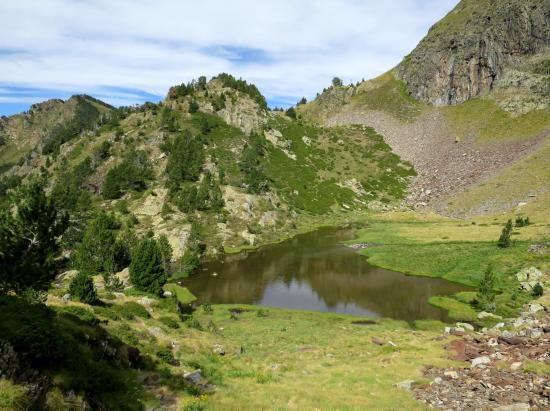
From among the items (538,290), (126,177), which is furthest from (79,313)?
(126,177)

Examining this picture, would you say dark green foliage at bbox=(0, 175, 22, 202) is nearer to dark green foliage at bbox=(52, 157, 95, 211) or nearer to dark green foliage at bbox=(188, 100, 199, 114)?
dark green foliage at bbox=(52, 157, 95, 211)

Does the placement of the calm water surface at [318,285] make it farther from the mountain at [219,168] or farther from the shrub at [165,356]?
the shrub at [165,356]

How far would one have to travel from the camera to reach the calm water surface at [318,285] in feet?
201

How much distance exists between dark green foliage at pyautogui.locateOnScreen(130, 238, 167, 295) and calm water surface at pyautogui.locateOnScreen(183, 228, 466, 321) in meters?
9.61

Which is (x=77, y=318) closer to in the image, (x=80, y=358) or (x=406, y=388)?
(x=80, y=358)

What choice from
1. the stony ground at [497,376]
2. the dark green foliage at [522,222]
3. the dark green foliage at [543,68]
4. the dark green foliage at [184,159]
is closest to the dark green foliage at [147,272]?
the stony ground at [497,376]

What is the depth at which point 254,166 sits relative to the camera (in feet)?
458

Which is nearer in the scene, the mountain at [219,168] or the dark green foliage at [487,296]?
the dark green foliage at [487,296]

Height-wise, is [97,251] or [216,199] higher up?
[216,199]

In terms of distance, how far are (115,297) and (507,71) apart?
19022 cm

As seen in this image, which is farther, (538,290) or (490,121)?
(490,121)

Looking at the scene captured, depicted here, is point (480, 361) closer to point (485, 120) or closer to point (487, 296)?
point (487, 296)

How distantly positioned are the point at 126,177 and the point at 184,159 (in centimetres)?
1978

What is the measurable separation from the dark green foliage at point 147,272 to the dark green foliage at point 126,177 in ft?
222
